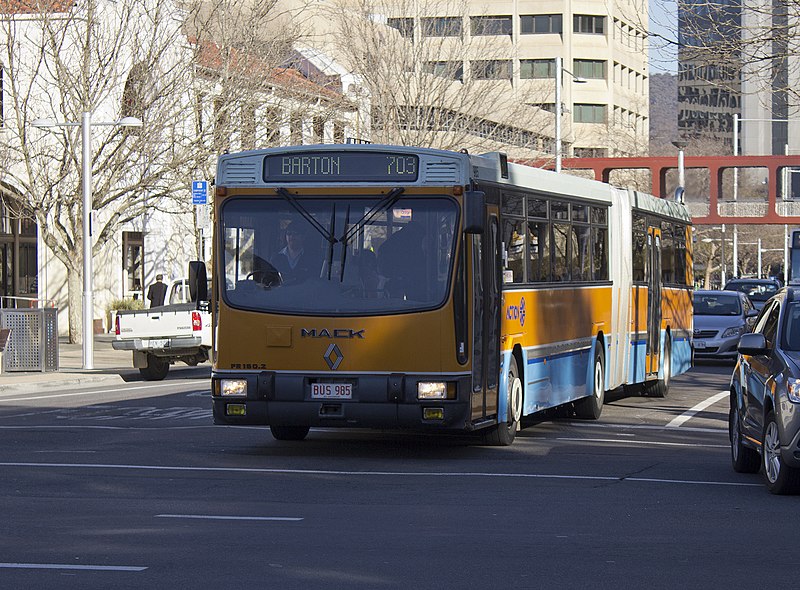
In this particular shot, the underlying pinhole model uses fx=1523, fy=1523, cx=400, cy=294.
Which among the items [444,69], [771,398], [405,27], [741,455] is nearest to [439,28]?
[405,27]

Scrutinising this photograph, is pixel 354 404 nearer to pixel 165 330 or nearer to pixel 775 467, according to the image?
pixel 775 467

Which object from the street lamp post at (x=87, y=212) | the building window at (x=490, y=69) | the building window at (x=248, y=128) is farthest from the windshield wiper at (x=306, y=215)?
the building window at (x=490, y=69)

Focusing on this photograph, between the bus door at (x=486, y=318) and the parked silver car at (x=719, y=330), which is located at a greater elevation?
the bus door at (x=486, y=318)

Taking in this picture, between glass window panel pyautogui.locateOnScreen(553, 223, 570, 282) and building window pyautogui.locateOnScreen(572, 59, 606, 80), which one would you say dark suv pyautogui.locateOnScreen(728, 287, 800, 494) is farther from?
building window pyautogui.locateOnScreen(572, 59, 606, 80)

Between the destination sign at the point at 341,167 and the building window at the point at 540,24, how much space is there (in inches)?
4093

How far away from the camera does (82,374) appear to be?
29422 millimetres

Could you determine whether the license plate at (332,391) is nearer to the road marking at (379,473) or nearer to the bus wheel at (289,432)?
the road marking at (379,473)

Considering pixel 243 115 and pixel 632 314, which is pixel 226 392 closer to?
pixel 632 314

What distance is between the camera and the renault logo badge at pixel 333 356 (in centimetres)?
1423

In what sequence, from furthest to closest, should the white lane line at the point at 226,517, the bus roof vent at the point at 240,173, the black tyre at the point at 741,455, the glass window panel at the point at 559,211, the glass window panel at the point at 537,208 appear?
1. the glass window panel at the point at 559,211
2. the glass window panel at the point at 537,208
3. the bus roof vent at the point at 240,173
4. the black tyre at the point at 741,455
5. the white lane line at the point at 226,517

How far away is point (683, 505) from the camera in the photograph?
1157 centimetres

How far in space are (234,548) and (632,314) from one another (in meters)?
13.6

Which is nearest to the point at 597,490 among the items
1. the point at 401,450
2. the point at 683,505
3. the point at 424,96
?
→ the point at 683,505

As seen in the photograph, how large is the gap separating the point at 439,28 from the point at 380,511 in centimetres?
4140
